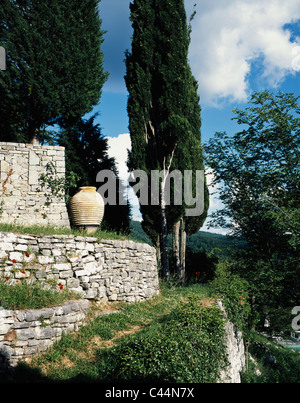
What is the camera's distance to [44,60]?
10.0 meters

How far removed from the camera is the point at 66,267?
261 inches

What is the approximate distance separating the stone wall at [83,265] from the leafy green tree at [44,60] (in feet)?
17.9

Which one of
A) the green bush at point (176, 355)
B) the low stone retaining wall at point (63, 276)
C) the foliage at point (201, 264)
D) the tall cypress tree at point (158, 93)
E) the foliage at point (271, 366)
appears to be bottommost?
the foliage at point (271, 366)

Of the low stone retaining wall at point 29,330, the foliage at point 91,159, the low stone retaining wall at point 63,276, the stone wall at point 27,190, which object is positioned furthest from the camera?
the foliage at point 91,159

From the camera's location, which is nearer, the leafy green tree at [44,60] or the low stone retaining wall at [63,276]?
the low stone retaining wall at [63,276]

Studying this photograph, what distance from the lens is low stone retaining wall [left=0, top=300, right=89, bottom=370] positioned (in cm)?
463

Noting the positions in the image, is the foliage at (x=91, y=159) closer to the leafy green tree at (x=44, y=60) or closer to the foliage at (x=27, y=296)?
the leafy green tree at (x=44, y=60)

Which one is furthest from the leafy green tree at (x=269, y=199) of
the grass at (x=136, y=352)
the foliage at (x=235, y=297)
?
the grass at (x=136, y=352)

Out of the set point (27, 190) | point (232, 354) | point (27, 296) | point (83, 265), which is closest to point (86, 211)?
point (27, 190)

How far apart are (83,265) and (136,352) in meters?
3.01

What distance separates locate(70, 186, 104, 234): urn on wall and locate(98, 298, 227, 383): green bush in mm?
3679

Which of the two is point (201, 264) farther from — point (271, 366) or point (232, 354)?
point (232, 354)

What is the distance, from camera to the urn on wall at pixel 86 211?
8492 mm
